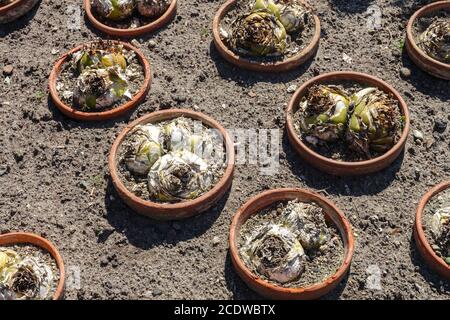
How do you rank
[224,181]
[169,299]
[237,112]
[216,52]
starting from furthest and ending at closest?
[216,52] < [237,112] < [224,181] < [169,299]

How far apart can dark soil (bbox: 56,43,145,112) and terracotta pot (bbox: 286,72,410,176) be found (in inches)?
70.9

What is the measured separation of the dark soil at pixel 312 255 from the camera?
5.44 metres

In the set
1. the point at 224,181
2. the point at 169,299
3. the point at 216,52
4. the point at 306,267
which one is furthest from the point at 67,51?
the point at 306,267

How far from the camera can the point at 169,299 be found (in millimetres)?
5520

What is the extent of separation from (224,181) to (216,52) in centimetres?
203

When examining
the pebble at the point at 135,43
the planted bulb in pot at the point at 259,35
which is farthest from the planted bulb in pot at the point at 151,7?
the planted bulb in pot at the point at 259,35

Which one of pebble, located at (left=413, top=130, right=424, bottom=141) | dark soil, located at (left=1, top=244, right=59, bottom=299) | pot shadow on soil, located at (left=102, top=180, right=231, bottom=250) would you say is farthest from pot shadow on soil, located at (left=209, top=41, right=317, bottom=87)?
dark soil, located at (left=1, top=244, right=59, bottom=299)

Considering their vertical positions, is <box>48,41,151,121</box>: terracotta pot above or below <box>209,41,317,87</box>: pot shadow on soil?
below

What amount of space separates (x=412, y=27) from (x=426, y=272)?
3.19 m

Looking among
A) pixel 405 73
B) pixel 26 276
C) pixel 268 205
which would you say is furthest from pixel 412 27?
pixel 26 276

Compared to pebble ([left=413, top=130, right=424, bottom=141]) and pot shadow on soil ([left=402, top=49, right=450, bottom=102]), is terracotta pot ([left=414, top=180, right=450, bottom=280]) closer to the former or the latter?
pebble ([left=413, top=130, right=424, bottom=141])

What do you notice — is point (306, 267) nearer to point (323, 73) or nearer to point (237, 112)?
point (237, 112)

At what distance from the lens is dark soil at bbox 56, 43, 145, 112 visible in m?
6.83

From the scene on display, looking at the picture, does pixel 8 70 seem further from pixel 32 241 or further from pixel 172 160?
pixel 172 160
